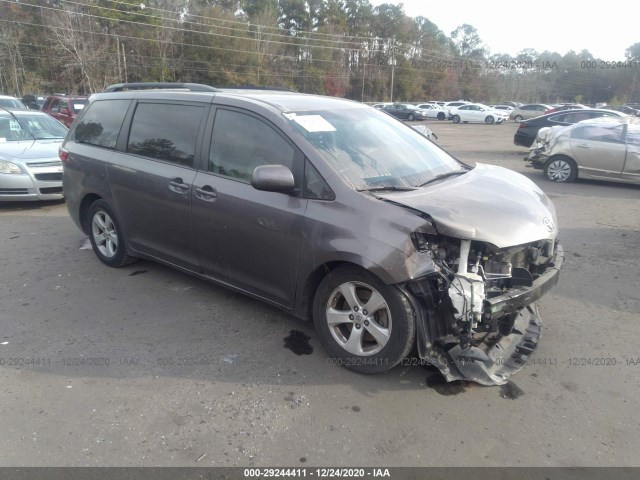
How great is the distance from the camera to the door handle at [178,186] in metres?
4.24

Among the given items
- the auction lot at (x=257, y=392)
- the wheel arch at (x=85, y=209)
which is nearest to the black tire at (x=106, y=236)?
the wheel arch at (x=85, y=209)

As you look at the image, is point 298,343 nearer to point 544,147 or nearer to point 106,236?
point 106,236

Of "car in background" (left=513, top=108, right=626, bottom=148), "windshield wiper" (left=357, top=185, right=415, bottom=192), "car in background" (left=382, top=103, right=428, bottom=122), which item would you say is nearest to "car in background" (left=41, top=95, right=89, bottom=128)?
"car in background" (left=513, top=108, right=626, bottom=148)

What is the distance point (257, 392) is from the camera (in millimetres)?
3262

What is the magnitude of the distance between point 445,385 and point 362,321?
0.71 meters

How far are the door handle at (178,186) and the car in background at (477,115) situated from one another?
39.8 metres

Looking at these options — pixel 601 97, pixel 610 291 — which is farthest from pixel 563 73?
pixel 610 291

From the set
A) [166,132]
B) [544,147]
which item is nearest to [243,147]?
[166,132]

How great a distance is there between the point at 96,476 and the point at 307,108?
Answer: 2985mm

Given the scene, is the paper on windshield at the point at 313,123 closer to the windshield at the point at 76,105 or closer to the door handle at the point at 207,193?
the door handle at the point at 207,193

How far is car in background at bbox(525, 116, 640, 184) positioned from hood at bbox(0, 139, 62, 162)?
10327 mm

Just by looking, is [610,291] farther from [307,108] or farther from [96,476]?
[96,476]

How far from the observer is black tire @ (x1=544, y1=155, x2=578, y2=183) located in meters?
11.0

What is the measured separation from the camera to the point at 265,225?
A: 3.72 m
